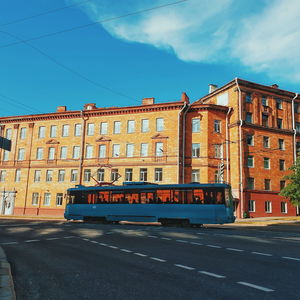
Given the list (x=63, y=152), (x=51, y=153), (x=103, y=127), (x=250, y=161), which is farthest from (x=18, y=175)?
(x=250, y=161)

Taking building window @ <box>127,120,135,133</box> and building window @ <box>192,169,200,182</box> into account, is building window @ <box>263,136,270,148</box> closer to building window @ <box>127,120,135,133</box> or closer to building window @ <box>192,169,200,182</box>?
building window @ <box>192,169,200,182</box>

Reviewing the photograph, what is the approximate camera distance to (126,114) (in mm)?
41969

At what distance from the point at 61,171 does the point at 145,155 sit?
1185 centimetres

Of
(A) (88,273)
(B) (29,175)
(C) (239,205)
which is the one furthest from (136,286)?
(B) (29,175)

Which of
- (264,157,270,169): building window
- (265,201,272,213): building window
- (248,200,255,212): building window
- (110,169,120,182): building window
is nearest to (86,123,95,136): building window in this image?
(110,169,120,182): building window

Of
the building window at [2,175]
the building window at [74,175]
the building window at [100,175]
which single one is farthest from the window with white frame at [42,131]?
the building window at [100,175]

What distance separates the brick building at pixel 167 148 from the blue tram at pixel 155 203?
10889 millimetres

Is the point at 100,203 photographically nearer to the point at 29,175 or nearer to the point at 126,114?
the point at 126,114

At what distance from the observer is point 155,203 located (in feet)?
83.5

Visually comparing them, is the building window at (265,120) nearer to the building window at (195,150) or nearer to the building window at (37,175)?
the building window at (195,150)

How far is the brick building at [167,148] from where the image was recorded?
125ft

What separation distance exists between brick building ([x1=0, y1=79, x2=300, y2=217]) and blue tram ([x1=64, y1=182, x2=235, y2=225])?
10.9m

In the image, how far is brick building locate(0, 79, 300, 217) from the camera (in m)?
38.1

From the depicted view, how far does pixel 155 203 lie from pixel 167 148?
1429 cm
